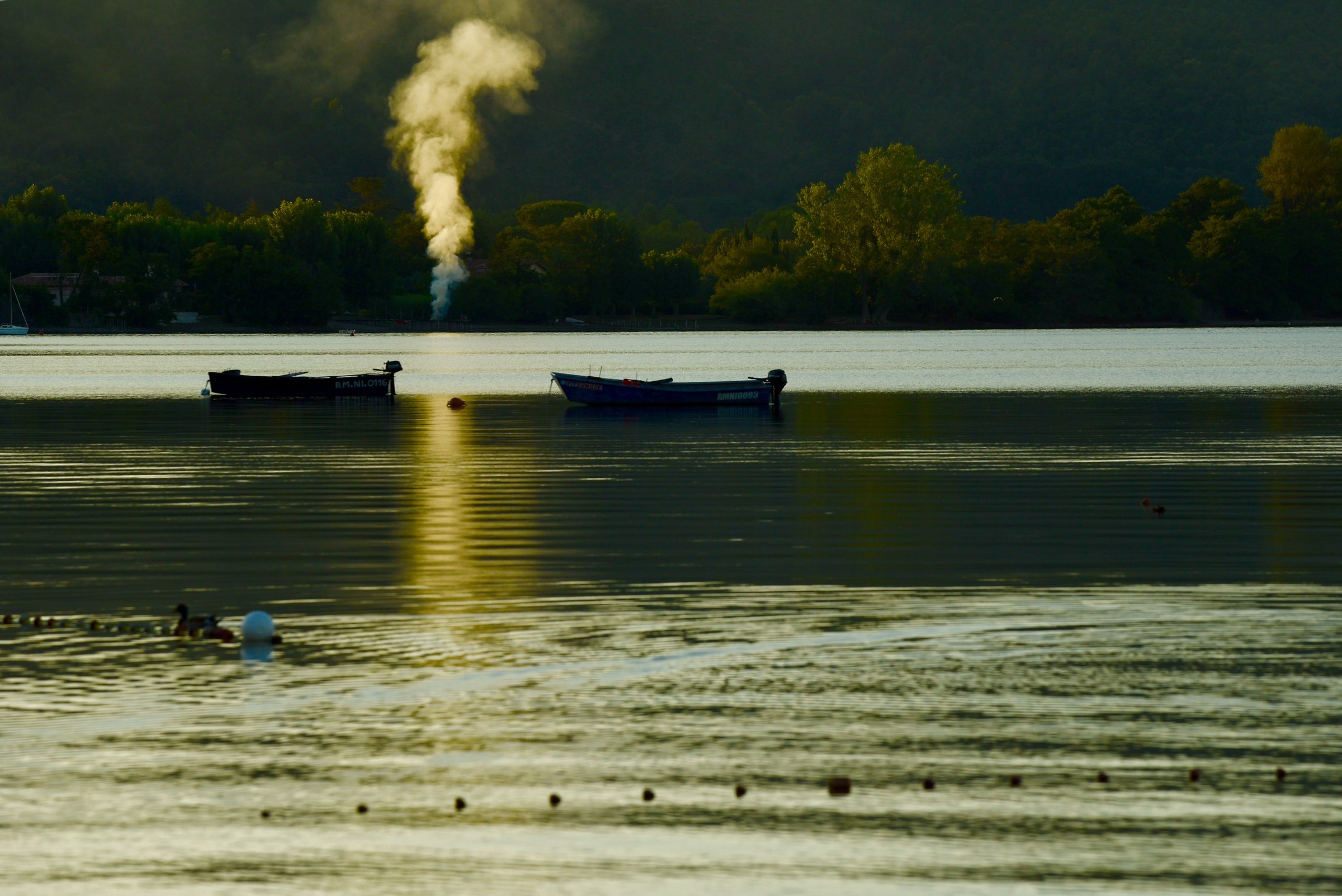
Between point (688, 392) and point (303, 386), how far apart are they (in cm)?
2212

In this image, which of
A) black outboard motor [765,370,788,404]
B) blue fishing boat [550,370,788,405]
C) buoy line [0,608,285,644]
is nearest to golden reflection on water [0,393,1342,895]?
buoy line [0,608,285,644]

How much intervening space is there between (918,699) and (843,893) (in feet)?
19.5

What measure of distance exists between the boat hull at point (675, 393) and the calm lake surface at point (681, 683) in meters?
33.9

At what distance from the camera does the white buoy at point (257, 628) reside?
21844mm

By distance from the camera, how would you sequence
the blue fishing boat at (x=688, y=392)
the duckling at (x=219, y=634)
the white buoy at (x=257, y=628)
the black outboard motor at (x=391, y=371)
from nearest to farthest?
the white buoy at (x=257, y=628)
the duckling at (x=219, y=634)
the blue fishing boat at (x=688, y=392)
the black outboard motor at (x=391, y=371)

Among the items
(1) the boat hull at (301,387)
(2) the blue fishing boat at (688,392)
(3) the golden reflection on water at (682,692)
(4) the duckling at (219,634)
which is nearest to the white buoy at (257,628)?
(4) the duckling at (219,634)

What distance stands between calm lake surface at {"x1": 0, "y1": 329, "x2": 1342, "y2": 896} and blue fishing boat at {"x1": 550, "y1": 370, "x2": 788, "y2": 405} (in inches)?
1334

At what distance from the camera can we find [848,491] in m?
41.9

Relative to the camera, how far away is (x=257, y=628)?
21844mm

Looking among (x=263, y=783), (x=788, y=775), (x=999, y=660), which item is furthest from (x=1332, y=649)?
(x=263, y=783)

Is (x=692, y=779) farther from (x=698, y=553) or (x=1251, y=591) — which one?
(x=698, y=553)

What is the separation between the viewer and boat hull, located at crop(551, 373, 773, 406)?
269 feet

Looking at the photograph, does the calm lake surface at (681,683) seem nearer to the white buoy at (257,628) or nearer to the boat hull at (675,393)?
the white buoy at (257,628)

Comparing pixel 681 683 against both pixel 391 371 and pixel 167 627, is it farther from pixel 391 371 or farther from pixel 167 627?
pixel 391 371
